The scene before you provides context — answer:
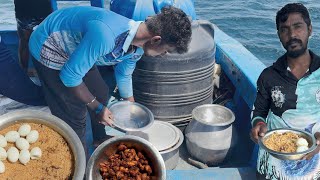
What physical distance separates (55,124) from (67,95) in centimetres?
97

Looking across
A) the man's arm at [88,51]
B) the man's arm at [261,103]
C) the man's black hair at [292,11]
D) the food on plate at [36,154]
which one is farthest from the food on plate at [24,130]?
the man's black hair at [292,11]

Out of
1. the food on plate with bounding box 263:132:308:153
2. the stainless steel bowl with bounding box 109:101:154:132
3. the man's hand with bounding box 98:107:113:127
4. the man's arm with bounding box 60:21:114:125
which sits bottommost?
the stainless steel bowl with bounding box 109:101:154:132

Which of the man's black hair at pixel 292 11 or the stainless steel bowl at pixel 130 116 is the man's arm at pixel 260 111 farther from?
the stainless steel bowl at pixel 130 116

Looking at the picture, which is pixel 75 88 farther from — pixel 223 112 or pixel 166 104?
pixel 223 112

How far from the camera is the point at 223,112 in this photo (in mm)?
3473

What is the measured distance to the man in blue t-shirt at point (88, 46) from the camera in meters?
2.49

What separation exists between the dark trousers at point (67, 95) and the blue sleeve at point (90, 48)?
18.3 inches

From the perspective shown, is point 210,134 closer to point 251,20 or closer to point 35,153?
point 35,153

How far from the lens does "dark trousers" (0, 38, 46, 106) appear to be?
4.48 metres

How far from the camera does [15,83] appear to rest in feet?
15.1

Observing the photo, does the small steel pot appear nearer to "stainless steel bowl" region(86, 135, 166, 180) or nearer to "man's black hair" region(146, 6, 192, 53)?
"stainless steel bowl" region(86, 135, 166, 180)

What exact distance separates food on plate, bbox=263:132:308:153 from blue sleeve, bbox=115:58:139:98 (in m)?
1.51

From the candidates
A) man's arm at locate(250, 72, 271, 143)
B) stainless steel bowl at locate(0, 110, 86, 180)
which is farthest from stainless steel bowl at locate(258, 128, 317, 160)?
stainless steel bowl at locate(0, 110, 86, 180)

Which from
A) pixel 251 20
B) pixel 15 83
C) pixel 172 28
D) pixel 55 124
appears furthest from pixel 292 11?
pixel 251 20
